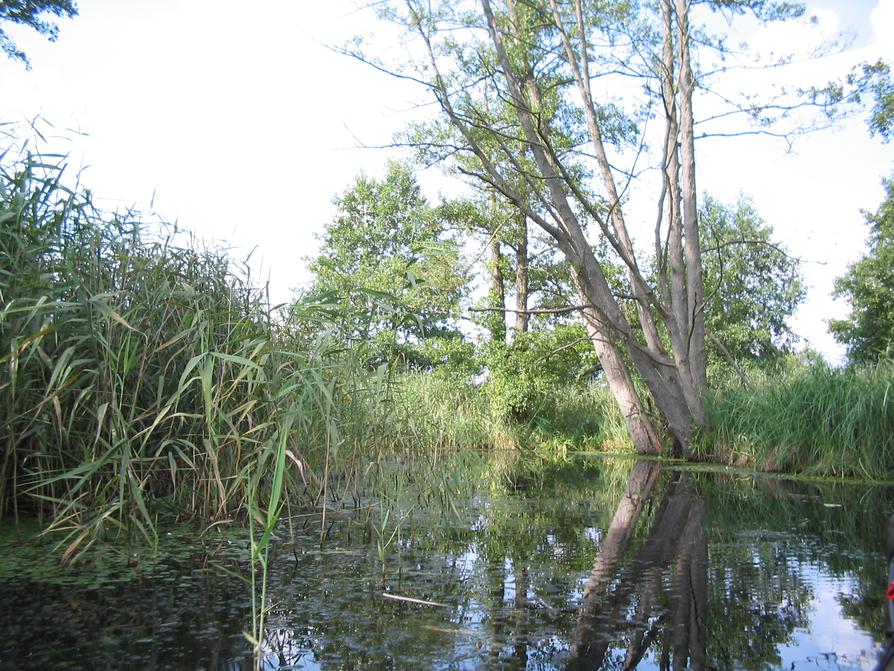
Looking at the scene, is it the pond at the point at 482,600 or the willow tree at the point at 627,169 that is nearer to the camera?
the pond at the point at 482,600

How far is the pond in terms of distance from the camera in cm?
194

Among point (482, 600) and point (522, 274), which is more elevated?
point (522, 274)

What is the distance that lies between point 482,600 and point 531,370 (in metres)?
12.2

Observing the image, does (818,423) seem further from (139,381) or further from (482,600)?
(139,381)

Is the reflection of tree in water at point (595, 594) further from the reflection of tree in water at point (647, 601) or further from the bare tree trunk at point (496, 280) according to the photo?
the bare tree trunk at point (496, 280)

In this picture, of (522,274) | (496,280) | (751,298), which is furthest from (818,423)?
(751,298)

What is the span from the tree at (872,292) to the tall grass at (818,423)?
58.7 ft

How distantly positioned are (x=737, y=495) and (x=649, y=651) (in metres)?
4.02

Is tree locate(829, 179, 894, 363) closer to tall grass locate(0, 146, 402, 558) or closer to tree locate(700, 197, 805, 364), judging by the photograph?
tree locate(700, 197, 805, 364)

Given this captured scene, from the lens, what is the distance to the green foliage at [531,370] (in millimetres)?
14695

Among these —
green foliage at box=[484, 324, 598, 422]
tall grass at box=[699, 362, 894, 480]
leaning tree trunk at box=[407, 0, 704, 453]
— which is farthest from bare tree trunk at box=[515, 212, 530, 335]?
tall grass at box=[699, 362, 894, 480]

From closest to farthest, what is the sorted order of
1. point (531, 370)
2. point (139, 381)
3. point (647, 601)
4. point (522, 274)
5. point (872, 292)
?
point (647, 601)
point (139, 381)
point (531, 370)
point (522, 274)
point (872, 292)

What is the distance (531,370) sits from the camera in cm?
1457

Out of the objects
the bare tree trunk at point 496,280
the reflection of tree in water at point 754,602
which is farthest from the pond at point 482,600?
the bare tree trunk at point 496,280
